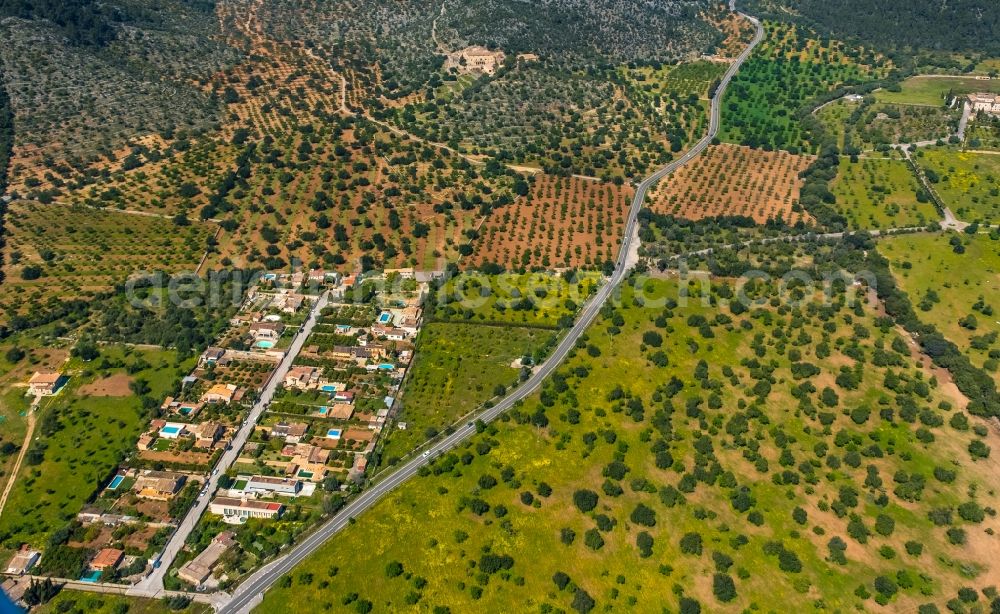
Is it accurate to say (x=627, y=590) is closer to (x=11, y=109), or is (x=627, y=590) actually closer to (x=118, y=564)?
(x=118, y=564)

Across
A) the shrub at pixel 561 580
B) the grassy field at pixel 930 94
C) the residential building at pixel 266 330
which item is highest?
the grassy field at pixel 930 94

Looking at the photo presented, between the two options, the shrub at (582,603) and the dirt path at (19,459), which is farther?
the dirt path at (19,459)

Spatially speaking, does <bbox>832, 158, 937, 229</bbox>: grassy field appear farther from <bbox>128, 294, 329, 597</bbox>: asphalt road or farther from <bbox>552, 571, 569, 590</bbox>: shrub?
<bbox>128, 294, 329, 597</bbox>: asphalt road

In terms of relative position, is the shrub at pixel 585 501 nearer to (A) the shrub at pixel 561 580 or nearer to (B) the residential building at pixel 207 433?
(A) the shrub at pixel 561 580

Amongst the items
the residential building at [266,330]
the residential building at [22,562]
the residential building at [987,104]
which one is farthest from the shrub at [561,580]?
the residential building at [987,104]

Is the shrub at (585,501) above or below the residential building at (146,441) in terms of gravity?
above

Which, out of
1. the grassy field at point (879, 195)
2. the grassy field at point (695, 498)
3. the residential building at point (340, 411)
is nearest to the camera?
the grassy field at point (695, 498)
